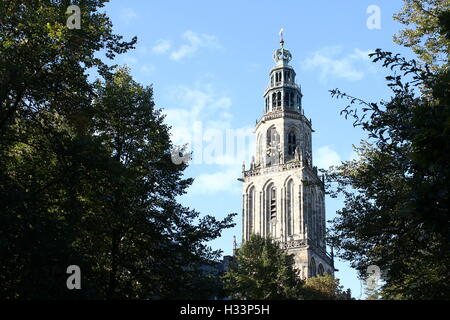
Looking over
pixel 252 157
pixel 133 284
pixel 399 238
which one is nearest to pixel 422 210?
pixel 399 238

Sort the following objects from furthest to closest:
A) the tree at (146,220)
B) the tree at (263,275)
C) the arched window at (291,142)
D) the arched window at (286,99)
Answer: the arched window at (286,99) → the arched window at (291,142) → the tree at (263,275) → the tree at (146,220)

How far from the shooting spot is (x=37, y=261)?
13.2m

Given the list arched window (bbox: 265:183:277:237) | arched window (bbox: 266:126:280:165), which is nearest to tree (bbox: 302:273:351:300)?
arched window (bbox: 265:183:277:237)

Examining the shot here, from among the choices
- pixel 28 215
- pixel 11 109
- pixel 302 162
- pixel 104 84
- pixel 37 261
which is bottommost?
pixel 37 261

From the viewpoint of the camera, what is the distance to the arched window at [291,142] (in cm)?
7756

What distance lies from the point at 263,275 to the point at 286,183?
3736 cm

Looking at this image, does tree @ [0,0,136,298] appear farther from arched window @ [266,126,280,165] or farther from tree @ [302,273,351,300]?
arched window @ [266,126,280,165]

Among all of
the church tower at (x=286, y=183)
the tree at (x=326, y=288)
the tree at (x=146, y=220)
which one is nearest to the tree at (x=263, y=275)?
the tree at (x=326, y=288)

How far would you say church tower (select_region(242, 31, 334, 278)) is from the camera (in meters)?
71.3

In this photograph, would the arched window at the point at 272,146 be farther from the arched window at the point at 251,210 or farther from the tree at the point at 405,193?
the tree at the point at 405,193

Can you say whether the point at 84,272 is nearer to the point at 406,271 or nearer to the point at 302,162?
the point at 406,271

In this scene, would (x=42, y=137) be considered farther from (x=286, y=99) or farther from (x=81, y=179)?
(x=286, y=99)

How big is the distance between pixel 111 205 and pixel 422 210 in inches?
393

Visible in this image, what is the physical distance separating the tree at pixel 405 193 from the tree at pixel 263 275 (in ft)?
53.4
